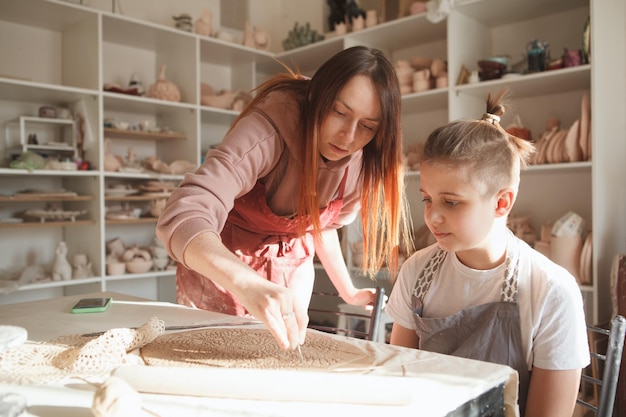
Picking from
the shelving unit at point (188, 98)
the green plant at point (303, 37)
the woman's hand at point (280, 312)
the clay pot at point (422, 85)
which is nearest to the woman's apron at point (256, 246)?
the woman's hand at point (280, 312)

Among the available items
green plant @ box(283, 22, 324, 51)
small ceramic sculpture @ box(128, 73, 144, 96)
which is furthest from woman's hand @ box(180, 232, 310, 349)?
green plant @ box(283, 22, 324, 51)

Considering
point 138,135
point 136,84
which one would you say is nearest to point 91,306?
point 138,135

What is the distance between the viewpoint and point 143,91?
3.26 metres

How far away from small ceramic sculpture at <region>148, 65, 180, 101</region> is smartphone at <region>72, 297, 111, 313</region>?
1998 millimetres

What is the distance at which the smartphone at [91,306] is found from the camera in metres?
1.33

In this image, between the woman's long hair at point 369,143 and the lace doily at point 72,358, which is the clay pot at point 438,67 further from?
the lace doily at point 72,358

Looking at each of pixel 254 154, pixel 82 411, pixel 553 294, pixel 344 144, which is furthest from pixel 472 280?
pixel 82 411

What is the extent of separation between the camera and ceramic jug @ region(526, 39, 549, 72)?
100 inches

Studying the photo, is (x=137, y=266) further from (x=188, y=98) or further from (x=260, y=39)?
(x=260, y=39)

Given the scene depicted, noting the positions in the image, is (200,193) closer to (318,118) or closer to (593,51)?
(318,118)

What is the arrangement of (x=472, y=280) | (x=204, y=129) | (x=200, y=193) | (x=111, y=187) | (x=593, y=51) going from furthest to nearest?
(x=204, y=129) → (x=111, y=187) → (x=593, y=51) → (x=472, y=280) → (x=200, y=193)

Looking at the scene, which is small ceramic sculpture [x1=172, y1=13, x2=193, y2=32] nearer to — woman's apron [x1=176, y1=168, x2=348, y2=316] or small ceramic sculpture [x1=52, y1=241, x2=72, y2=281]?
small ceramic sculpture [x1=52, y1=241, x2=72, y2=281]

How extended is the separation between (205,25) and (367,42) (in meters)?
1.00

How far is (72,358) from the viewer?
34.4 inches
